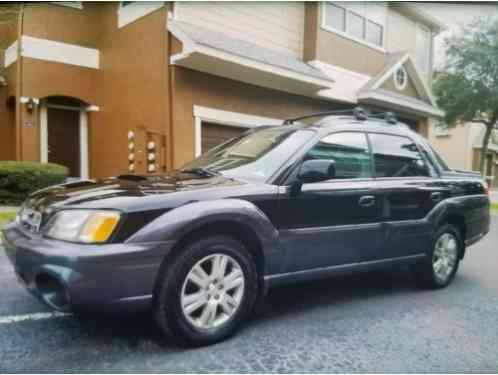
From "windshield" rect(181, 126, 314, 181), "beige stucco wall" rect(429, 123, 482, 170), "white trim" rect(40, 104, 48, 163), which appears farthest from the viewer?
"beige stucco wall" rect(429, 123, 482, 170)

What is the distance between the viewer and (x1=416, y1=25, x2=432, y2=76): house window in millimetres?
17172

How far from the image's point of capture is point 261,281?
322 cm

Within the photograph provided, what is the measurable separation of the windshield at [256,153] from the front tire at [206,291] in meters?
0.67

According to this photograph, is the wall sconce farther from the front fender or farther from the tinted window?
the front fender

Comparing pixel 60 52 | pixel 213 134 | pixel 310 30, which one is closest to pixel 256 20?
pixel 310 30

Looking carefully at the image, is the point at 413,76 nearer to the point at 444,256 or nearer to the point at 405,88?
the point at 405,88

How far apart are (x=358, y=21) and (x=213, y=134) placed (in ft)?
22.2

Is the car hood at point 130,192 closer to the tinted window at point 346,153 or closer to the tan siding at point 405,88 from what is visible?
the tinted window at point 346,153

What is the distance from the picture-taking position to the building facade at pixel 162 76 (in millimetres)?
9609

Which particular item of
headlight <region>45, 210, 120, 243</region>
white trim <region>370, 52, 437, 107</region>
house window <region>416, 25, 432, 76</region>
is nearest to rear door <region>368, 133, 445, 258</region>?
headlight <region>45, 210, 120, 243</region>

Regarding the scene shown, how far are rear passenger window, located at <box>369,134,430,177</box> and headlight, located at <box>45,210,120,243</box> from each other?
8.12 ft

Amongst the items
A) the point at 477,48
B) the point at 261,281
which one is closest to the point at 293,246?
the point at 261,281

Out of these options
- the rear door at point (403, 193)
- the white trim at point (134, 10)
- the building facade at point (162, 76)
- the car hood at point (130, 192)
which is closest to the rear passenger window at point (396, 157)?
the rear door at point (403, 193)

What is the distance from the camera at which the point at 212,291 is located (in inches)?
116
